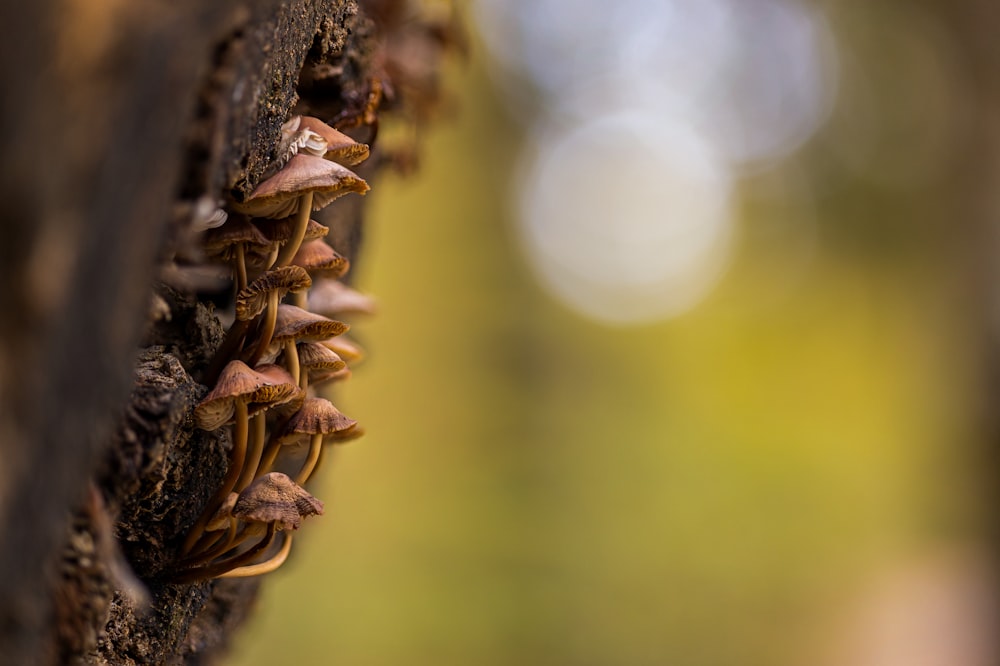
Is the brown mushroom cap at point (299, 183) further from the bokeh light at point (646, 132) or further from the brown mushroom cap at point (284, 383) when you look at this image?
the bokeh light at point (646, 132)

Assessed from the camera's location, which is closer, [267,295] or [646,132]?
[267,295]

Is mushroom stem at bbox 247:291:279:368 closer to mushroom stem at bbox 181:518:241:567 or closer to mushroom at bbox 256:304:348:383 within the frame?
mushroom at bbox 256:304:348:383

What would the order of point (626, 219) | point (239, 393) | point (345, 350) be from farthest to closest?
1. point (626, 219)
2. point (345, 350)
3. point (239, 393)

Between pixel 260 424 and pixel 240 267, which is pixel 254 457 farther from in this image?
pixel 240 267

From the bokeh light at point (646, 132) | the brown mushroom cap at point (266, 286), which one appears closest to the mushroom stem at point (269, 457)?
the brown mushroom cap at point (266, 286)

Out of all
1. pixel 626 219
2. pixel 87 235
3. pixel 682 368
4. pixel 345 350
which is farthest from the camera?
pixel 626 219

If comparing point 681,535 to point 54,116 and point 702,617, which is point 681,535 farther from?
point 54,116

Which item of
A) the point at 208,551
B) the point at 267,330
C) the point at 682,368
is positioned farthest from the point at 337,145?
the point at 682,368
